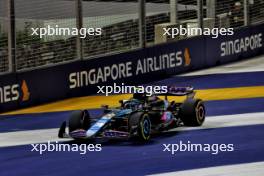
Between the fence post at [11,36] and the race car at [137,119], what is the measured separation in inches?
150

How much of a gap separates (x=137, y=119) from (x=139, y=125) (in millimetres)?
101

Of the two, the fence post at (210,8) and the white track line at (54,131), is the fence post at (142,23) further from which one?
the white track line at (54,131)

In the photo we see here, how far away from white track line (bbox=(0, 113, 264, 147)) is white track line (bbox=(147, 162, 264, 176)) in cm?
286

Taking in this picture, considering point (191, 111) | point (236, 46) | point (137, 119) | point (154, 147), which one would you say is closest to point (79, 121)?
point (137, 119)

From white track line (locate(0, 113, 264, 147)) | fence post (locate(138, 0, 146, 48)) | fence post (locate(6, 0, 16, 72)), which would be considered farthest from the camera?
fence post (locate(138, 0, 146, 48))

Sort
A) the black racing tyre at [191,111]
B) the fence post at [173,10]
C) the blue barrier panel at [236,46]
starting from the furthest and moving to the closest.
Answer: the blue barrier panel at [236,46] → the fence post at [173,10] → the black racing tyre at [191,111]

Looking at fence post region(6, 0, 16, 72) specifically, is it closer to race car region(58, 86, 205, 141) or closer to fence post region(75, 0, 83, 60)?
fence post region(75, 0, 83, 60)

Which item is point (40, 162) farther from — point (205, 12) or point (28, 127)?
point (205, 12)

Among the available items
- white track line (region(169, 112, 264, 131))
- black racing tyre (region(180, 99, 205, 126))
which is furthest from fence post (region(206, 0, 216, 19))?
black racing tyre (region(180, 99, 205, 126))

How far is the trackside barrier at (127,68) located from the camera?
17.7 meters

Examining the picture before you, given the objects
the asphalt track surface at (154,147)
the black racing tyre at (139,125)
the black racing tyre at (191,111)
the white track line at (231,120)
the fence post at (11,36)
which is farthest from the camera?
the fence post at (11,36)

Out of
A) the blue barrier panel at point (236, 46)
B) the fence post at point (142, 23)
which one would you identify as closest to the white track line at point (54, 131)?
the fence post at point (142, 23)

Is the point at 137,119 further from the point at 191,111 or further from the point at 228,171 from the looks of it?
the point at 228,171

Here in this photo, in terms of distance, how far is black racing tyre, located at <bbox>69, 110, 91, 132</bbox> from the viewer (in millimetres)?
13547
